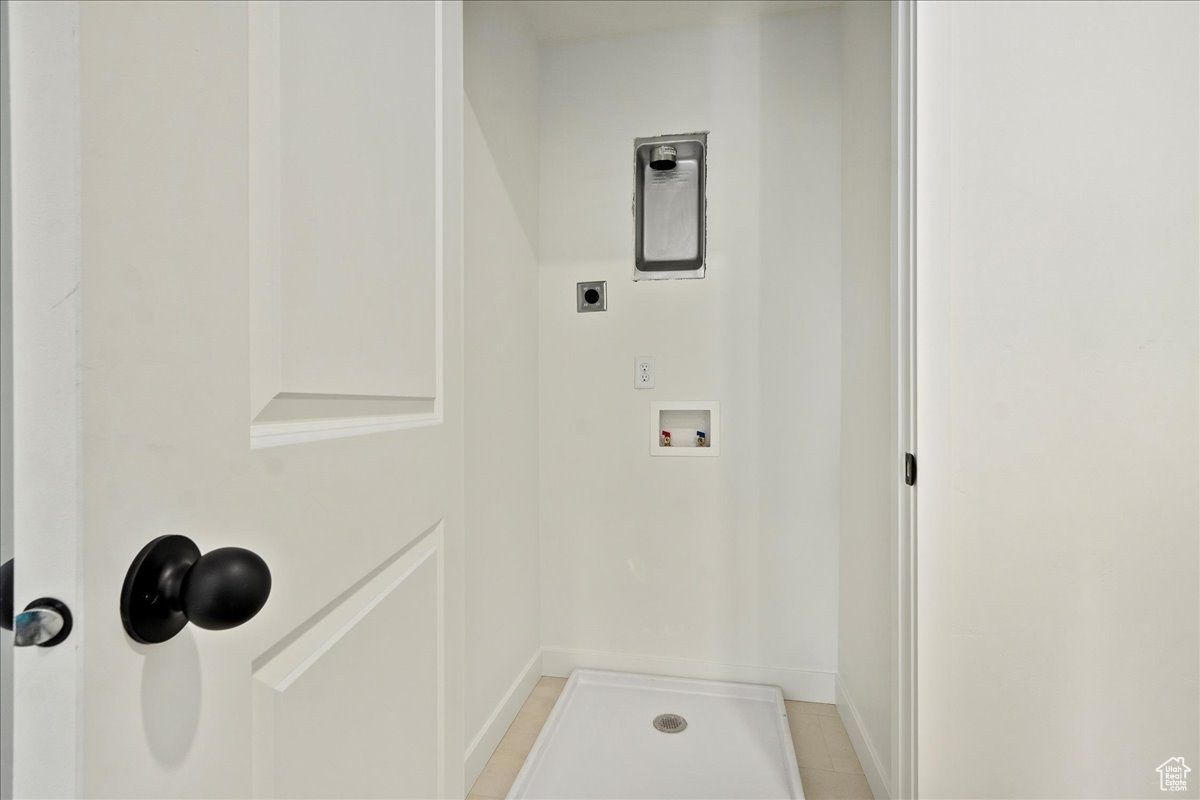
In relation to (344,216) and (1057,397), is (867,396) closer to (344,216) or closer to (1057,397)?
(1057,397)

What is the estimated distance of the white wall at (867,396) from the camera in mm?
1433

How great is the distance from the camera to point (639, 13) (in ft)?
6.27

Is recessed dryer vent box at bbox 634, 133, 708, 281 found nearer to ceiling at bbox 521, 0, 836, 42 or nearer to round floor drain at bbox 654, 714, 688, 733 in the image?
ceiling at bbox 521, 0, 836, 42

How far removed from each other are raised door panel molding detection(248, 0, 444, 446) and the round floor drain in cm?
138

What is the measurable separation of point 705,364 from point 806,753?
1.18 metres

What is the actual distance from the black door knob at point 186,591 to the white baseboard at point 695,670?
74.6 inches

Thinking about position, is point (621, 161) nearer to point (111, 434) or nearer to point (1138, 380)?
point (1138, 380)

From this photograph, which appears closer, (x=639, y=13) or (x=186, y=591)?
(x=186, y=591)

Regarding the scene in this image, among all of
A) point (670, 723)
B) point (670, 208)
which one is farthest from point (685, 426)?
point (670, 723)

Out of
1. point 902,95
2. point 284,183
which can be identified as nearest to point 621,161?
point 902,95

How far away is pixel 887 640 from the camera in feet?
4.58

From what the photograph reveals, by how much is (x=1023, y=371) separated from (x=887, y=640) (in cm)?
70

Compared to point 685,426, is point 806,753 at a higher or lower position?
lower

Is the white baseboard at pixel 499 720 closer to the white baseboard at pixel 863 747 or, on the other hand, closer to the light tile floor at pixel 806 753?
the light tile floor at pixel 806 753
